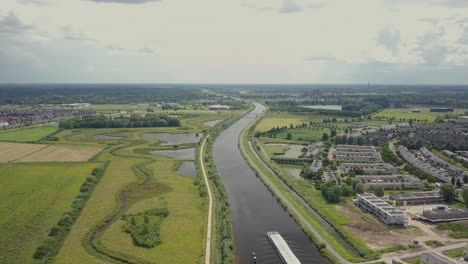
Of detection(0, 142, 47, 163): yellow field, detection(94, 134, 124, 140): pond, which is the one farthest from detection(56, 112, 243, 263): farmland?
detection(94, 134, 124, 140): pond

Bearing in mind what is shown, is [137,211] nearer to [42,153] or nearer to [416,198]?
[416,198]

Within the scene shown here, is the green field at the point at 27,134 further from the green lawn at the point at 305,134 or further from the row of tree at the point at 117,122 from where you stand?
the green lawn at the point at 305,134

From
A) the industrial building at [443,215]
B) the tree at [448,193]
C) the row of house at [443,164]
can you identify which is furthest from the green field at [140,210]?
the row of house at [443,164]

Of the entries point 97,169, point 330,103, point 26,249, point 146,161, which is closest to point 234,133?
point 146,161

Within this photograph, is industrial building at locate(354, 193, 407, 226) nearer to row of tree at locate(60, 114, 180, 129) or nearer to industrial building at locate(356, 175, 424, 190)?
industrial building at locate(356, 175, 424, 190)

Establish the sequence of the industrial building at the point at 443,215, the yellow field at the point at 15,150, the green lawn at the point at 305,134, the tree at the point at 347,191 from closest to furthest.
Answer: the industrial building at the point at 443,215
the tree at the point at 347,191
the yellow field at the point at 15,150
the green lawn at the point at 305,134

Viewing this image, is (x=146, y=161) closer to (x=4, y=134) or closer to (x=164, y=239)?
(x=164, y=239)

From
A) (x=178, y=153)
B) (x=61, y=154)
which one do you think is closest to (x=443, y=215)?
(x=178, y=153)
